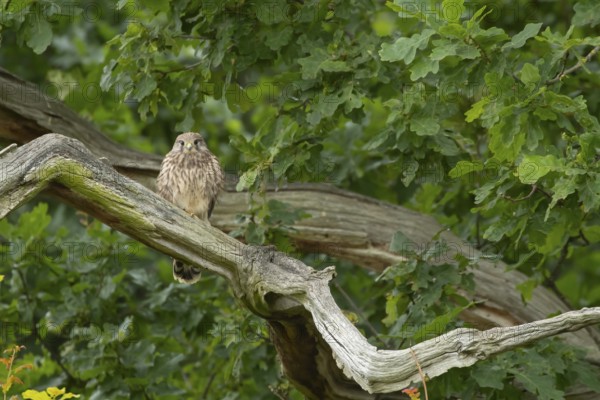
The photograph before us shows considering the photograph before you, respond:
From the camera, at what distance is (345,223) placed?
6480 millimetres

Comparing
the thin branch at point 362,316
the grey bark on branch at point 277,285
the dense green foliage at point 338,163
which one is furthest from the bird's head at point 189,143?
the grey bark on branch at point 277,285

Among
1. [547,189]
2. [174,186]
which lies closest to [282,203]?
[174,186]

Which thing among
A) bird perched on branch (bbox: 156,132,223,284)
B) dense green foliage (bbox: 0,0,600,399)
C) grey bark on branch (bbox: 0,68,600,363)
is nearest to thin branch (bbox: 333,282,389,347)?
dense green foliage (bbox: 0,0,600,399)

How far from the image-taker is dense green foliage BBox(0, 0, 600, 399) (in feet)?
16.4

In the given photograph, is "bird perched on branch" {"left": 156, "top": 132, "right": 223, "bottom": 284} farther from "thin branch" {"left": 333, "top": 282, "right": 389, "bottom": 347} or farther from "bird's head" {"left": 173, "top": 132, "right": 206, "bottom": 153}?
"thin branch" {"left": 333, "top": 282, "right": 389, "bottom": 347}

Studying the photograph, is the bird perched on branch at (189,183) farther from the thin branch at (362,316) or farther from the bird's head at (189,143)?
the thin branch at (362,316)

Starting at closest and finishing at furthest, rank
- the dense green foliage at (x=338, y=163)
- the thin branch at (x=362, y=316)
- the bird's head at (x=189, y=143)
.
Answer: the dense green foliage at (x=338, y=163) < the thin branch at (x=362, y=316) < the bird's head at (x=189, y=143)

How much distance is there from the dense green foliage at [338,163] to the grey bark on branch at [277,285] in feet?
1.60

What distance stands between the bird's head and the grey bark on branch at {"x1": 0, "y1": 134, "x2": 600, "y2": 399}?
1494 millimetres

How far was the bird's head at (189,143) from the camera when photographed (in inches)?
254

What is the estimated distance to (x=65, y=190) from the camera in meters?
4.78

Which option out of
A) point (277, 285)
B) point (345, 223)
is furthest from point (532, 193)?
point (345, 223)

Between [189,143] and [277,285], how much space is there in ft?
6.10

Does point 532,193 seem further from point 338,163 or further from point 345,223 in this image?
point 338,163
